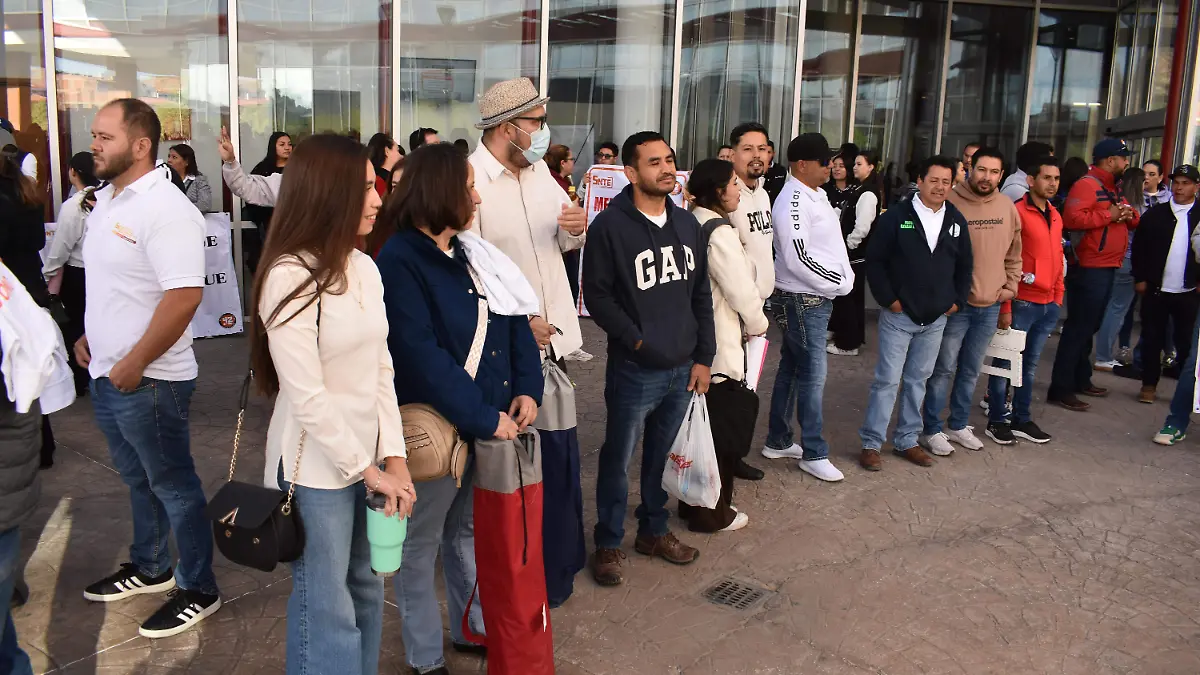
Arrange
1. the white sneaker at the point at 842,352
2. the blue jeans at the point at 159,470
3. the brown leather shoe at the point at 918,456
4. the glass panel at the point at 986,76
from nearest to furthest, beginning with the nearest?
the blue jeans at the point at 159,470, the brown leather shoe at the point at 918,456, the white sneaker at the point at 842,352, the glass panel at the point at 986,76

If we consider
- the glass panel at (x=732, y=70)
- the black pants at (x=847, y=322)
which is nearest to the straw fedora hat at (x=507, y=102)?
the black pants at (x=847, y=322)

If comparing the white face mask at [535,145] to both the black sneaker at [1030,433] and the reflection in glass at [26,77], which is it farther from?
the reflection in glass at [26,77]

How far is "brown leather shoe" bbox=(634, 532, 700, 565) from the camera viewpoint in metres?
4.43

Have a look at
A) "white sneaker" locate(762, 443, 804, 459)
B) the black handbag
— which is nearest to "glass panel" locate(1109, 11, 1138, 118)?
"white sneaker" locate(762, 443, 804, 459)

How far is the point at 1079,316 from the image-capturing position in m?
7.36

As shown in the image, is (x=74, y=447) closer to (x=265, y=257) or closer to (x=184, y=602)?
(x=184, y=602)

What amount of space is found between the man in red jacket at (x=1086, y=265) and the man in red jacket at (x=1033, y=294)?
80 cm

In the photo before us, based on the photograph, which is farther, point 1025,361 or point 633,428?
point 1025,361

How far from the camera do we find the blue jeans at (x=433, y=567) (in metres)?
3.19

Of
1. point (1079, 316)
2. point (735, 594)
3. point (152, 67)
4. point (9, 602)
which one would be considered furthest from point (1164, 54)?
point (9, 602)

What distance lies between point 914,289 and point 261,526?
4.30 meters

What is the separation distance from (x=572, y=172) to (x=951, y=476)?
643 centimetres

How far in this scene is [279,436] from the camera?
266 cm

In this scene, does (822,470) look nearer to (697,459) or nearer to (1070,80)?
(697,459)
